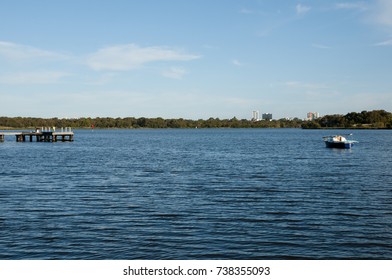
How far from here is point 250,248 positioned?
22125mm

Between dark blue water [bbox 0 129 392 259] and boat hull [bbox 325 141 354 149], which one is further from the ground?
boat hull [bbox 325 141 354 149]

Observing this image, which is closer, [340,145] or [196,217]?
[196,217]

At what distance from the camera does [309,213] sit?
3036cm

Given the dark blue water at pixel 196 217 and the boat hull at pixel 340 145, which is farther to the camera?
the boat hull at pixel 340 145

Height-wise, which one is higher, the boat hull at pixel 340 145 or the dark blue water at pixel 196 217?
the boat hull at pixel 340 145

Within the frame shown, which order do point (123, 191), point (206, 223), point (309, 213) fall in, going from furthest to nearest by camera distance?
point (123, 191) < point (309, 213) < point (206, 223)

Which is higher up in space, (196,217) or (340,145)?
(340,145)

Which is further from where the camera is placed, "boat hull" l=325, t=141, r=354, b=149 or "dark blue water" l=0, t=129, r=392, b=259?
"boat hull" l=325, t=141, r=354, b=149

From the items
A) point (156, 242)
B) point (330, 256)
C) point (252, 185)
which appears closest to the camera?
point (330, 256)

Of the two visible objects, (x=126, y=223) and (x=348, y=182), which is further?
(x=348, y=182)

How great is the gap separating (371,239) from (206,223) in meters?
8.56
